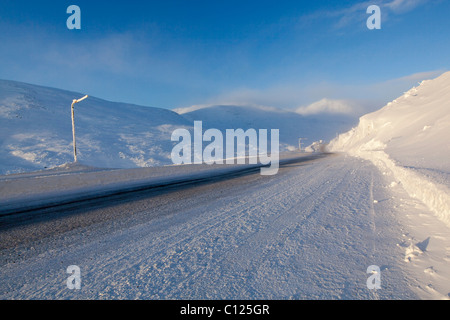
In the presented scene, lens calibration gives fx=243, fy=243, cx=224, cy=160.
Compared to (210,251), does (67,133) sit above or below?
above

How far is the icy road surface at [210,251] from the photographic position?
8.96ft

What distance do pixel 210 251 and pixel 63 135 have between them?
64827 millimetres

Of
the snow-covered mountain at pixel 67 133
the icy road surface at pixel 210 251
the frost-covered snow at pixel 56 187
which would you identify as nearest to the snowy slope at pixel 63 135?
the snow-covered mountain at pixel 67 133

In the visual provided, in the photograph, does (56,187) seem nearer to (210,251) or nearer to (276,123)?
(210,251)

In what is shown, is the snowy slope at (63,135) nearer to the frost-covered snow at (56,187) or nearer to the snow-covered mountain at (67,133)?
the snow-covered mountain at (67,133)

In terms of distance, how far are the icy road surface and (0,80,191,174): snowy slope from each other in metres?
39.5

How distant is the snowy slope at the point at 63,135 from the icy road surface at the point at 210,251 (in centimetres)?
3954

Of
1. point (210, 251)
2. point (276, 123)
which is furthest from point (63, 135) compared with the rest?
point (276, 123)

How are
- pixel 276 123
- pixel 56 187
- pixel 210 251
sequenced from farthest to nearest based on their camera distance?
pixel 276 123
pixel 56 187
pixel 210 251

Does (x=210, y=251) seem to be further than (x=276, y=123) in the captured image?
No

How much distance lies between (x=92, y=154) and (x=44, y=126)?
19.8m

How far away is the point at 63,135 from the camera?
56.3 meters

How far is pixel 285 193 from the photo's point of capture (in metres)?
8.34

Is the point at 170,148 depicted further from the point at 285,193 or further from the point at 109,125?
the point at 285,193
